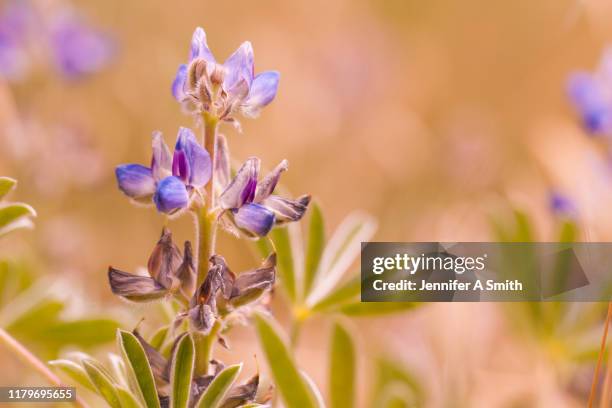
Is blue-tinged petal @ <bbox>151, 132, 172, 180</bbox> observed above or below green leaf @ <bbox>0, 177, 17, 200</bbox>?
above

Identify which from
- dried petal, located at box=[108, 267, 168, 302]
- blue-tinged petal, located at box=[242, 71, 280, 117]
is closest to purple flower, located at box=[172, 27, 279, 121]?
blue-tinged petal, located at box=[242, 71, 280, 117]

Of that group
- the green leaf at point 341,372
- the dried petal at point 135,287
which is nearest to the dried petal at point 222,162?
the dried petal at point 135,287

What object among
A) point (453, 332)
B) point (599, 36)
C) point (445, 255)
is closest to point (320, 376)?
point (453, 332)

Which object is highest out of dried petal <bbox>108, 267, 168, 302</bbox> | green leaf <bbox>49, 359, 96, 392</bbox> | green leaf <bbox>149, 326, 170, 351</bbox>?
dried petal <bbox>108, 267, 168, 302</bbox>

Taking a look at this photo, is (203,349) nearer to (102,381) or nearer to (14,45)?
(102,381)

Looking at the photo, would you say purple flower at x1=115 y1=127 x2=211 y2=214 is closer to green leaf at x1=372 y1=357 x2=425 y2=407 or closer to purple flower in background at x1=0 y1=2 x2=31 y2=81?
green leaf at x1=372 y1=357 x2=425 y2=407

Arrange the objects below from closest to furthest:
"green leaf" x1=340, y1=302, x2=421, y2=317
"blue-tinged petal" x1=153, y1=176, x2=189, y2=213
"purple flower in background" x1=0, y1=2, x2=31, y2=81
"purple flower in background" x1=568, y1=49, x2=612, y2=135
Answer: "blue-tinged petal" x1=153, y1=176, x2=189, y2=213 < "green leaf" x1=340, y1=302, x2=421, y2=317 < "purple flower in background" x1=568, y1=49, x2=612, y2=135 < "purple flower in background" x1=0, y1=2, x2=31, y2=81
